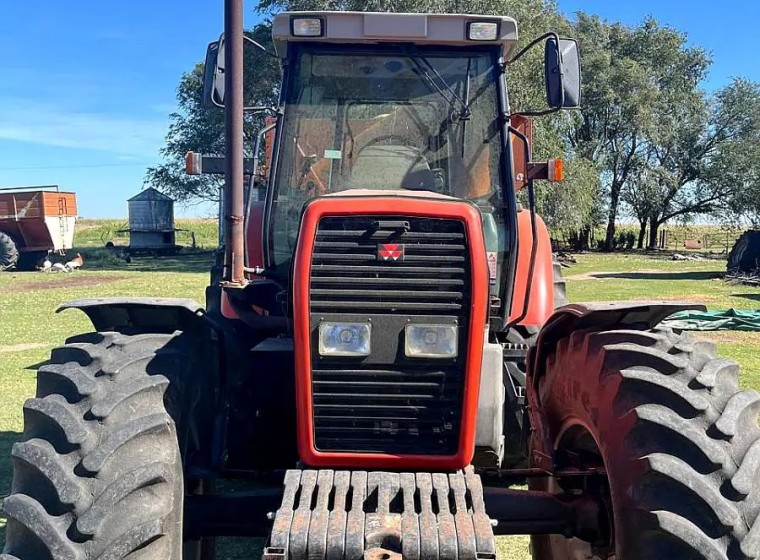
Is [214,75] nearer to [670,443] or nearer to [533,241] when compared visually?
[533,241]

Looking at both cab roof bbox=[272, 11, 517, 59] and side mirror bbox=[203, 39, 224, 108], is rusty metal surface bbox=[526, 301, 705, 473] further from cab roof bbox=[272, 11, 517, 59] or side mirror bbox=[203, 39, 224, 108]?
side mirror bbox=[203, 39, 224, 108]

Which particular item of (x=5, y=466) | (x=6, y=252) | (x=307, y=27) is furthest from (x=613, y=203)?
(x=307, y=27)

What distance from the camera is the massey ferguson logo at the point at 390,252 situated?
3.10 metres

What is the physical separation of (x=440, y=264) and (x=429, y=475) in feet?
2.57

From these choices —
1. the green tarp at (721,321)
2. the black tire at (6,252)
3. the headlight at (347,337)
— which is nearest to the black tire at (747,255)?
the green tarp at (721,321)

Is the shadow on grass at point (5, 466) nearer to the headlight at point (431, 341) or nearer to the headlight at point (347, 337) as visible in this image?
the headlight at point (347, 337)

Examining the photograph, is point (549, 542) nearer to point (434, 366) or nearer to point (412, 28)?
point (434, 366)

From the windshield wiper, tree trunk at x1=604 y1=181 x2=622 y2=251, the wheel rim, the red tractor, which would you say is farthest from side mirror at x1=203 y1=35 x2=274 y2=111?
tree trunk at x1=604 y1=181 x2=622 y2=251

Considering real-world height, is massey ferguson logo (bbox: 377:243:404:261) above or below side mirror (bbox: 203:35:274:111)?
below

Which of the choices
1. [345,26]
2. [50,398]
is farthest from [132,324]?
[345,26]

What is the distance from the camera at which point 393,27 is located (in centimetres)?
429

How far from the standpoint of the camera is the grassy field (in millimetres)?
8586

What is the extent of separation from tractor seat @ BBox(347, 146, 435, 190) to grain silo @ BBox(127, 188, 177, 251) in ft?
105

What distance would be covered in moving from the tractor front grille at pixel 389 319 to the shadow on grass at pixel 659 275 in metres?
23.2
